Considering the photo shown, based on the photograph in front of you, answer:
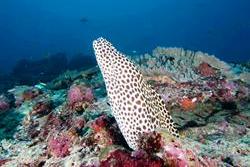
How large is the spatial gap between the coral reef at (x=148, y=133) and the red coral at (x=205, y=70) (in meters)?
0.03

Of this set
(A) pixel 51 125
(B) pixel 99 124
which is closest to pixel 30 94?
(A) pixel 51 125

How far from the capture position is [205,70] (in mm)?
10242

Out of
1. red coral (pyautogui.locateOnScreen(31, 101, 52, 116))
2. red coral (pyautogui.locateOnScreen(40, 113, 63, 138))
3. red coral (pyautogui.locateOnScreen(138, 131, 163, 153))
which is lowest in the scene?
red coral (pyautogui.locateOnScreen(138, 131, 163, 153))

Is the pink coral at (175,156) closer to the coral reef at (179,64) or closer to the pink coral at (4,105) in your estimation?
the coral reef at (179,64)

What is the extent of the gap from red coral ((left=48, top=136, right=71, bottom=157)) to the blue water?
334 feet

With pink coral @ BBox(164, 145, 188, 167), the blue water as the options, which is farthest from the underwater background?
the blue water

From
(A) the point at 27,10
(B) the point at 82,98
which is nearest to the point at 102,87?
(B) the point at 82,98

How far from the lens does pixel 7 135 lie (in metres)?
8.00

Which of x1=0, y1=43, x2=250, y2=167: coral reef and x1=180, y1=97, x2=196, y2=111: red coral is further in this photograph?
x1=180, y1=97, x2=196, y2=111: red coral

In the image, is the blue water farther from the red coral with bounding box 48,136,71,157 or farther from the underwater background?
the red coral with bounding box 48,136,71,157

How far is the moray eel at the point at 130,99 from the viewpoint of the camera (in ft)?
17.6

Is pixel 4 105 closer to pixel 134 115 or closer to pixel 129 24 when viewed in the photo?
pixel 134 115

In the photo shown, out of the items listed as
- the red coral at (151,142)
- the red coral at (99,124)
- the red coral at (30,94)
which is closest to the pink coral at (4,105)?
the red coral at (30,94)

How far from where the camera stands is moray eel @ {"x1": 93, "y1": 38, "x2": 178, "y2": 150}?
5371 millimetres
